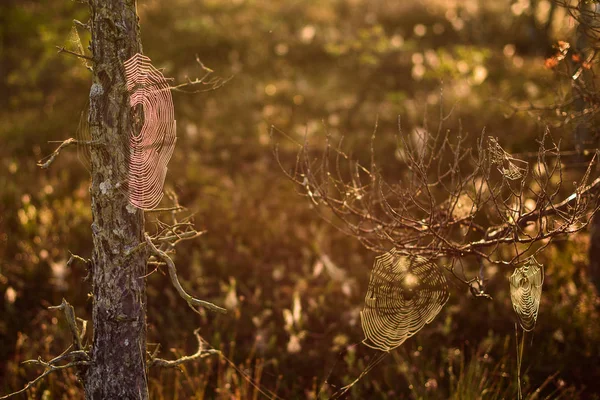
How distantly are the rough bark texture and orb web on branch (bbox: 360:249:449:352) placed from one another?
141 centimetres

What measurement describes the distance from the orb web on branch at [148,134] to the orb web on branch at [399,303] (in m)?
1.46

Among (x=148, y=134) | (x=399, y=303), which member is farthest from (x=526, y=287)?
(x=148, y=134)

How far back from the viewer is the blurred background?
16.3ft

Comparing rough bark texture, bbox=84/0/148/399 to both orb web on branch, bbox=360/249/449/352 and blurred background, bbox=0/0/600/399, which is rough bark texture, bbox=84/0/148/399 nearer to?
blurred background, bbox=0/0/600/399

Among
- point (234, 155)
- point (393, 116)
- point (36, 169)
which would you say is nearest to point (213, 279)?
point (234, 155)

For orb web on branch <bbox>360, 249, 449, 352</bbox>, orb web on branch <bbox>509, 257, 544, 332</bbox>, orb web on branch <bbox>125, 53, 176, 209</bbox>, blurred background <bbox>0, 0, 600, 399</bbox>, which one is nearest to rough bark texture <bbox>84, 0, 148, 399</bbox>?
orb web on branch <bbox>125, 53, 176, 209</bbox>

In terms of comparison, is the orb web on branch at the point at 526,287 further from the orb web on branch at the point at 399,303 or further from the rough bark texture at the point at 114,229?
the rough bark texture at the point at 114,229

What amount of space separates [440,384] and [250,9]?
12.8 metres

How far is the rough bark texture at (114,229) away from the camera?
2877 millimetres

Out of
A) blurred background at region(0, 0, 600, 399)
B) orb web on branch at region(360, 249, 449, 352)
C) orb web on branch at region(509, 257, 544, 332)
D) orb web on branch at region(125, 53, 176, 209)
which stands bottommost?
blurred background at region(0, 0, 600, 399)

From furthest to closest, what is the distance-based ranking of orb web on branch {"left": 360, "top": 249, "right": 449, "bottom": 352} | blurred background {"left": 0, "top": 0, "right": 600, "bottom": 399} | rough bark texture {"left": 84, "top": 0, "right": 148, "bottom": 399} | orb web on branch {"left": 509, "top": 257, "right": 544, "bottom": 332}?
1. blurred background {"left": 0, "top": 0, "right": 600, "bottom": 399}
2. orb web on branch {"left": 360, "top": 249, "right": 449, "bottom": 352}
3. orb web on branch {"left": 509, "top": 257, "right": 544, "bottom": 332}
4. rough bark texture {"left": 84, "top": 0, "right": 148, "bottom": 399}

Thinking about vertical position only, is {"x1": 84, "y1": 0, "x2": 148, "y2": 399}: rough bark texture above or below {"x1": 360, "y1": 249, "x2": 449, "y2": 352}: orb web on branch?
above

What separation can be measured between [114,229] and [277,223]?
4245mm

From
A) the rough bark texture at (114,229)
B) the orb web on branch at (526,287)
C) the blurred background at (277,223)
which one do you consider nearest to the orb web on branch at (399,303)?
A: the blurred background at (277,223)
